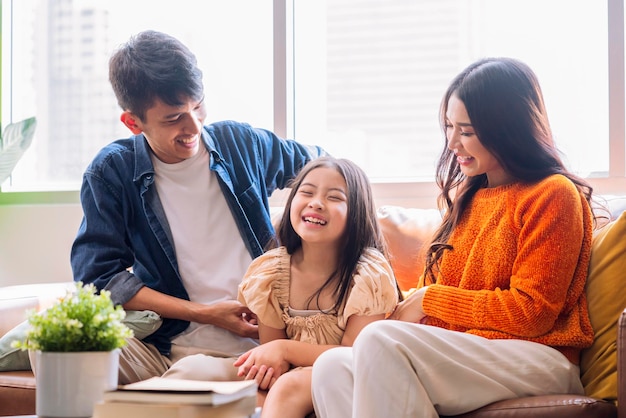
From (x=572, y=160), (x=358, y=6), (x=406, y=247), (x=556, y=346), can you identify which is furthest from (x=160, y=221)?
(x=572, y=160)

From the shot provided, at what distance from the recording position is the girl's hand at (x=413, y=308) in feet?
6.57

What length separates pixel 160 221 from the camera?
2225mm

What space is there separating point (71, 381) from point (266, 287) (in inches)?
34.7

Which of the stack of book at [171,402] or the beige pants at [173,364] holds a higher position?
the stack of book at [171,402]

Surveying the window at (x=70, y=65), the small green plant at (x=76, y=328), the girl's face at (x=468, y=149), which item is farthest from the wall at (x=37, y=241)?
the small green plant at (x=76, y=328)

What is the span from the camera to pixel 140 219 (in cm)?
224

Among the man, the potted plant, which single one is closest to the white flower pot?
the potted plant

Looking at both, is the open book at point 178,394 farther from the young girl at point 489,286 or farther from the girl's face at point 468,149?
the girl's face at point 468,149

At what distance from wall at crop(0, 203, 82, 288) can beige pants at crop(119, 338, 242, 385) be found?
1191mm

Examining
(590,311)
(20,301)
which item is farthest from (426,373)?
(20,301)

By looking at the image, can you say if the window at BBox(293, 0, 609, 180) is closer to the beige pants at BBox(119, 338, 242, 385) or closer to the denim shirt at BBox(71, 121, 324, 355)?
the denim shirt at BBox(71, 121, 324, 355)

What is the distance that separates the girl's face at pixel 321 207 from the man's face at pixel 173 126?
339mm

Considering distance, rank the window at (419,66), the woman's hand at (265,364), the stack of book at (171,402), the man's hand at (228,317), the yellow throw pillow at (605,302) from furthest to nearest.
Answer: the window at (419,66), the man's hand at (228,317), the woman's hand at (265,364), the yellow throw pillow at (605,302), the stack of book at (171,402)

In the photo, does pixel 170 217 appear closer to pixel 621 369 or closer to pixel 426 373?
pixel 426 373
